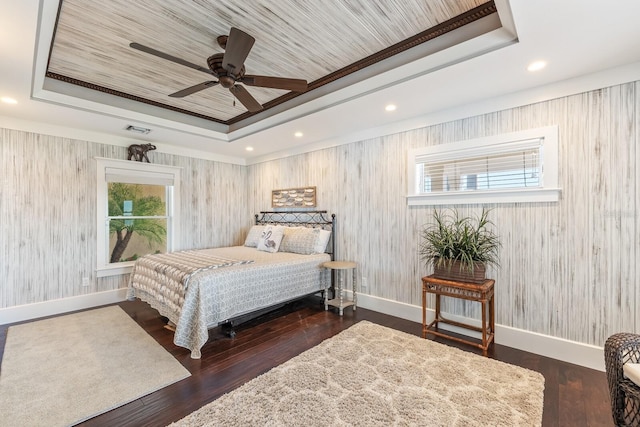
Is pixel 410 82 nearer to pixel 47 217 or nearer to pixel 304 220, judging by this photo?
pixel 304 220

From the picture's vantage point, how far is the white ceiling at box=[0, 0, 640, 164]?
173cm

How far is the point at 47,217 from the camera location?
3.65 m

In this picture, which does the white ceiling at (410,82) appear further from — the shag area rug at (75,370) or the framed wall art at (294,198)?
the shag area rug at (75,370)

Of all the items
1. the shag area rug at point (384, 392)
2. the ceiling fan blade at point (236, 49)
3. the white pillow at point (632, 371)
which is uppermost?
the ceiling fan blade at point (236, 49)

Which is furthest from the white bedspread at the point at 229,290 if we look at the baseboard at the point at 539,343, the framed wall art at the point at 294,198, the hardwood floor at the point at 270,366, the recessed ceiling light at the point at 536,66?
the recessed ceiling light at the point at 536,66

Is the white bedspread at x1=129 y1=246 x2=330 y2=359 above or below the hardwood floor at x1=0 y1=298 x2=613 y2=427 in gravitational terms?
above

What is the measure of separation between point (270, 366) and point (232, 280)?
0.94 meters

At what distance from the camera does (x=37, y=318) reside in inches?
137

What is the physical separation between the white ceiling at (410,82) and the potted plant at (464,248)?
3.88 ft

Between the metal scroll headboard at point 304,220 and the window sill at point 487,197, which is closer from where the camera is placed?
the window sill at point 487,197

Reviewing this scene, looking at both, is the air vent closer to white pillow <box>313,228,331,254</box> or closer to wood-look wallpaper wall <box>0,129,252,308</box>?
wood-look wallpaper wall <box>0,129,252,308</box>

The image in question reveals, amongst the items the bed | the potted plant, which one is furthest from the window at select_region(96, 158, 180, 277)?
the potted plant

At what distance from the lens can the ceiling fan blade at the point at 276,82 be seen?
7.51 feet

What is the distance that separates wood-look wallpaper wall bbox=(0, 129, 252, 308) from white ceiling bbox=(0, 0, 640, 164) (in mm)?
252
